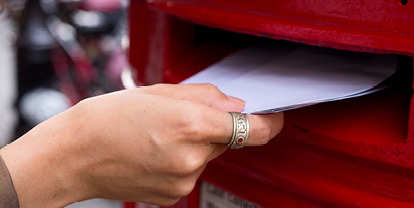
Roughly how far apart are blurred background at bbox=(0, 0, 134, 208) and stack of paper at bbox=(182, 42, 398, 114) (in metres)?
2.93

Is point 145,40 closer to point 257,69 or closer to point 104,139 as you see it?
point 257,69

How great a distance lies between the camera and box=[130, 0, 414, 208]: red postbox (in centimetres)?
92

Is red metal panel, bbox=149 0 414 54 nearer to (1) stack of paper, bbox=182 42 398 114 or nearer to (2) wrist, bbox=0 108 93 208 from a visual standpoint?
(1) stack of paper, bbox=182 42 398 114

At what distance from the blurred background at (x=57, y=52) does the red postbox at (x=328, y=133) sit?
9.71 feet

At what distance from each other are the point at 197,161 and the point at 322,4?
364mm

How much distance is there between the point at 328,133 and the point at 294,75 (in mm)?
150

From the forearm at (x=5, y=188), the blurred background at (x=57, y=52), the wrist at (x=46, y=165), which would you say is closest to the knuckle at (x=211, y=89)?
the wrist at (x=46, y=165)

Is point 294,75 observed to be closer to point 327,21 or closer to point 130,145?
point 327,21

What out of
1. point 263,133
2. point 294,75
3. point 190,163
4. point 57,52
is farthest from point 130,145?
point 57,52

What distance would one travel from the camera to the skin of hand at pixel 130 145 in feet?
3.10

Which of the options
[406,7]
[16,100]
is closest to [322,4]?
[406,7]

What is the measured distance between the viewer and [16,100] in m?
4.25

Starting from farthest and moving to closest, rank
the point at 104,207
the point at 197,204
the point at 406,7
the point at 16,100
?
the point at 16,100 < the point at 104,207 < the point at 197,204 < the point at 406,7

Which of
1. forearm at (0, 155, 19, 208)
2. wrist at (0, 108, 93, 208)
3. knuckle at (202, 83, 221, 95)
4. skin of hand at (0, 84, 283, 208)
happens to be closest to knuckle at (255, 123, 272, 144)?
skin of hand at (0, 84, 283, 208)
